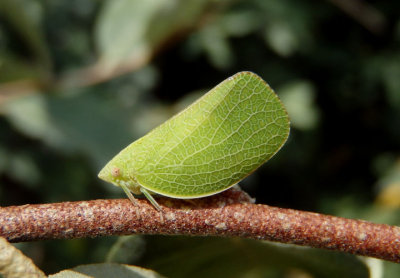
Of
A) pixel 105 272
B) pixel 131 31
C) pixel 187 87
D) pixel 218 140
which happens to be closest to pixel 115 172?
pixel 218 140

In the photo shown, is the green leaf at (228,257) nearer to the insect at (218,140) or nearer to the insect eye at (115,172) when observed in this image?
the insect at (218,140)

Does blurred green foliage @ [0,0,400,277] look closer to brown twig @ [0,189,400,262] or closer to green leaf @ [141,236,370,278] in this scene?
green leaf @ [141,236,370,278]

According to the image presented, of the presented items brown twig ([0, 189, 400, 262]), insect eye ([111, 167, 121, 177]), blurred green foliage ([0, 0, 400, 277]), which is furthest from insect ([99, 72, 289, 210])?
blurred green foliage ([0, 0, 400, 277])

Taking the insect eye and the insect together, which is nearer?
the insect

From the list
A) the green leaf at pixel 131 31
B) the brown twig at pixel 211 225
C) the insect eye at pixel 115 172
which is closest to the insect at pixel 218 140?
the insect eye at pixel 115 172

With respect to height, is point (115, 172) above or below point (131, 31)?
below

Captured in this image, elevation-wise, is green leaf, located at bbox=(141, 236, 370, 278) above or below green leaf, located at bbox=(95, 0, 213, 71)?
below

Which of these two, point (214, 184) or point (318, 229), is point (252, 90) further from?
point (318, 229)

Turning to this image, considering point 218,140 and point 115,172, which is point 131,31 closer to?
point 115,172
